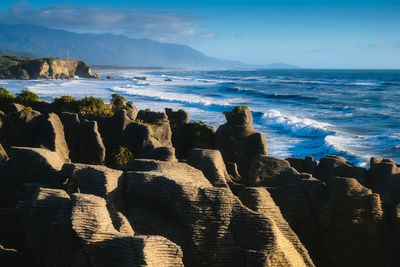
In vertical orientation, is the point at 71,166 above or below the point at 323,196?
above

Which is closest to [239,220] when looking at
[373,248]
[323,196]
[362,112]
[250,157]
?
[323,196]

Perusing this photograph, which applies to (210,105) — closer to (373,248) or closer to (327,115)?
(327,115)

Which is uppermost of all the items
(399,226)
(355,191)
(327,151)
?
(355,191)

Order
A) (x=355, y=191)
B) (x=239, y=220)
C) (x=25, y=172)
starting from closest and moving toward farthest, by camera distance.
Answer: (x=239, y=220), (x=355, y=191), (x=25, y=172)

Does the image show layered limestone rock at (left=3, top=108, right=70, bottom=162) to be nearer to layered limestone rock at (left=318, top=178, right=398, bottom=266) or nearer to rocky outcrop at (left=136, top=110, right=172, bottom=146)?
rocky outcrop at (left=136, top=110, right=172, bottom=146)

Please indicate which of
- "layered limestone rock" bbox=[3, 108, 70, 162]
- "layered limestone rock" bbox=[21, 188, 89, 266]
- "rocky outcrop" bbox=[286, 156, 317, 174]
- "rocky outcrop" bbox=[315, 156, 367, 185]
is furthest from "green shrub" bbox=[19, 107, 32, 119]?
"rocky outcrop" bbox=[315, 156, 367, 185]

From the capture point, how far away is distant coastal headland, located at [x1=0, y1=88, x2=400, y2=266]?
256 inches

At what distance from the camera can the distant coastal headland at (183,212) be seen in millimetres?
6496

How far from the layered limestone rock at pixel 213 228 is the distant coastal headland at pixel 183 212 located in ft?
0.06

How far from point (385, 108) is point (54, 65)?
415 feet

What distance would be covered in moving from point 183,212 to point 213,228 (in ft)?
2.06

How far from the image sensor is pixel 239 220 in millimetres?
7039

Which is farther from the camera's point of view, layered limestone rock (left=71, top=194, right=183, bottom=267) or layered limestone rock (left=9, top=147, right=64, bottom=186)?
layered limestone rock (left=9, top=147, right=64, bottom=186)

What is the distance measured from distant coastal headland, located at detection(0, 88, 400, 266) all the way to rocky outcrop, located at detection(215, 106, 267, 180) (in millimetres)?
3993
